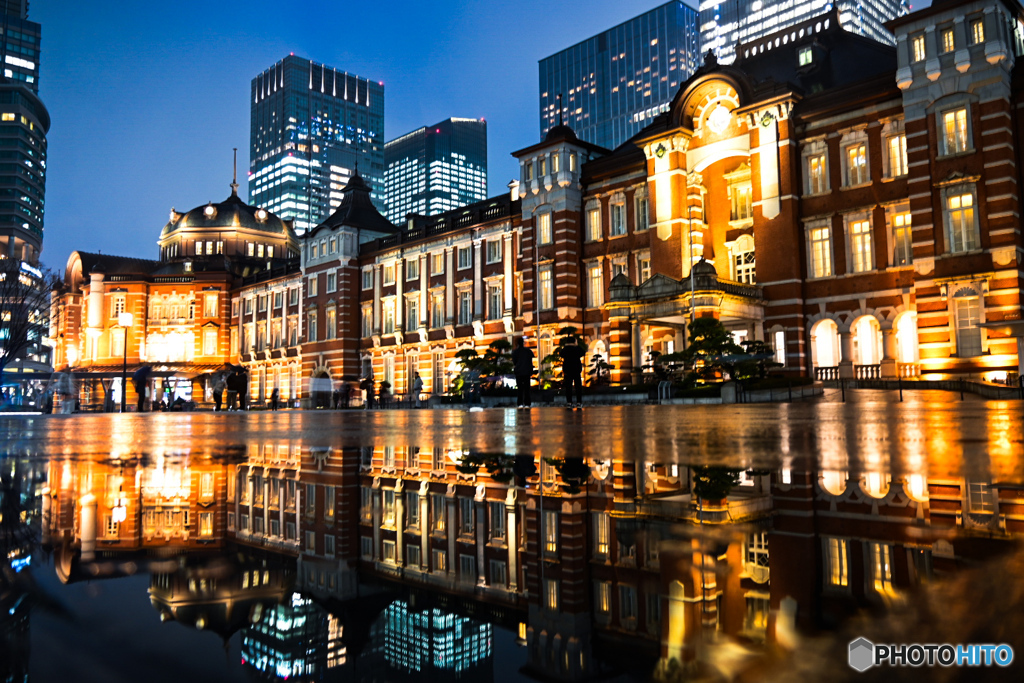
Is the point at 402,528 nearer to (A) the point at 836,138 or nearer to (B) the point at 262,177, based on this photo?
(A) the point at 836,138


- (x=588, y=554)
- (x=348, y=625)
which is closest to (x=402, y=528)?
(x=588, y=554)

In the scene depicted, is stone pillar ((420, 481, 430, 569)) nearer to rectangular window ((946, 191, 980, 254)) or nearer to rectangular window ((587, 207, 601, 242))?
rectangular window ((946, 191, 980, 254))

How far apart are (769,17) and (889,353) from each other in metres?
113

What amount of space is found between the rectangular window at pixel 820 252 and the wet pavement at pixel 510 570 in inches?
1013

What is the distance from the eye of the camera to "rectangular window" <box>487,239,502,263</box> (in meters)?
40.4

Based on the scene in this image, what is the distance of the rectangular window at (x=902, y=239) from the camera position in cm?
2583

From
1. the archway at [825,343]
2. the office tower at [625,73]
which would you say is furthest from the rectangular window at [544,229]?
the office tower at [625,73]

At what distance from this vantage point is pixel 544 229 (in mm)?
36281

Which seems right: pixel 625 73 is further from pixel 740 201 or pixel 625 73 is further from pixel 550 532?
pixel 550 532

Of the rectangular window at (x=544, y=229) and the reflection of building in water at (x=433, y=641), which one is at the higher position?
the rectangular window at (x=544, y=229)

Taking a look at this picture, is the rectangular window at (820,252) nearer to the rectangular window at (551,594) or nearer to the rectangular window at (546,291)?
the rectangular window at (546,291)

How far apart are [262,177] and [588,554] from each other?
18754 centimetres

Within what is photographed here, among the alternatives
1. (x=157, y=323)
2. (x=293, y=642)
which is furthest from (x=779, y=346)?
(x=157, y=323)

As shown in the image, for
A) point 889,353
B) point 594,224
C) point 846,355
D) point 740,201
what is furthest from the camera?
point 594,224
